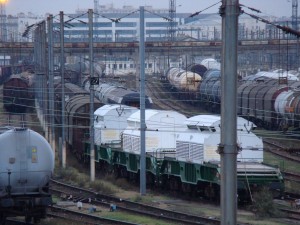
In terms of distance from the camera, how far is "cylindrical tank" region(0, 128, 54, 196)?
1756cm

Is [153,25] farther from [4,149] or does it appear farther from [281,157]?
[4,149]

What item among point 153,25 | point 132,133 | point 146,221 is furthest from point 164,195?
point 153,25

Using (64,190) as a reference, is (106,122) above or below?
above

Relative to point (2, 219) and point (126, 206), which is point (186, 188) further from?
point (2, 219)

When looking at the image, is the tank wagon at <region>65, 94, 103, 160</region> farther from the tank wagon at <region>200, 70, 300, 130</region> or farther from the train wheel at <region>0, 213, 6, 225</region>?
the train wheel at <region>0, 213, 6, 225</region>

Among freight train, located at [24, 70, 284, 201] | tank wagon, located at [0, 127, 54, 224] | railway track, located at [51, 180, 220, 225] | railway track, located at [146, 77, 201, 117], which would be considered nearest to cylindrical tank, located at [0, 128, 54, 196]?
tank wagon, located at [0, 127, 54, 224]

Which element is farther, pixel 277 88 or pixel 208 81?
pixel 208 81

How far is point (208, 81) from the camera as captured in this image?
51344mm

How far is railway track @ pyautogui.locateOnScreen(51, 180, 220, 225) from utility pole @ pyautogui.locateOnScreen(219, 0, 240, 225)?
10.1 metres

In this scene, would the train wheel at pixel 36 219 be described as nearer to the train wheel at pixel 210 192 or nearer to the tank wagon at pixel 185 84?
the train wheel at pixel 210 192

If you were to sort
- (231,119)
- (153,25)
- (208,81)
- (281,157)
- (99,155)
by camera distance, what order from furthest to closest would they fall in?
1. (153,25)
2. (208,81)
3. (281,157)
4. (99,155)
5. (231,119)

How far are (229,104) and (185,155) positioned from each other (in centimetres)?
1567

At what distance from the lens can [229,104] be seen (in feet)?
27.1

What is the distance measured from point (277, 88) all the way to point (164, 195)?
17500 mm
